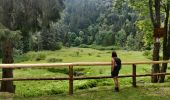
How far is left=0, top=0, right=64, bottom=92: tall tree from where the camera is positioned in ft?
68.8

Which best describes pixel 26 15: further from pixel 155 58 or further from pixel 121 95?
pixel 155 58

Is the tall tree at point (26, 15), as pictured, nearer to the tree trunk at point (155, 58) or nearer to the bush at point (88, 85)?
the bush at point (88, 85)

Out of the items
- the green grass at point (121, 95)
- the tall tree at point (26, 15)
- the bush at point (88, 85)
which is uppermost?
the tall tree at point (26, 15)

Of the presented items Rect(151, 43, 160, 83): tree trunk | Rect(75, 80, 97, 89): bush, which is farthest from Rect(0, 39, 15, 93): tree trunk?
Rect(151, 43, 160, 83): tree trunk

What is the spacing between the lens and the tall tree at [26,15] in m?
21.0

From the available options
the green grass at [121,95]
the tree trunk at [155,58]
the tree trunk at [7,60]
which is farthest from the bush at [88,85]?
the green grass at [121,95]

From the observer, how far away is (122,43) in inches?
6417

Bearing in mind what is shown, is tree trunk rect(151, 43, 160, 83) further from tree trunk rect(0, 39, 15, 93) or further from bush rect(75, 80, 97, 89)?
tree trunk rect(0, 39, 15, 93)

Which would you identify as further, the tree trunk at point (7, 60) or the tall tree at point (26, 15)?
the tree trunk at point (7, 60)

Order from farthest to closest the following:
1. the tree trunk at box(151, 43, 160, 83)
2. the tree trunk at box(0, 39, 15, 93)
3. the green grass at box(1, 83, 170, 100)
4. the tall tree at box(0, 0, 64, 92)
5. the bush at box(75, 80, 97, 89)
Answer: the bush at box(75, 80, 97, 89)
the tree trunk at box(151, 43, 160, 83)
the tree trunk at box(0, 39, 15, 93)
the tall tree at box(0, 0, 64, 92)
the green grass at box(1, 83, 170, 100)

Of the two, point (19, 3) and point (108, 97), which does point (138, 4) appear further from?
point (108, 97)

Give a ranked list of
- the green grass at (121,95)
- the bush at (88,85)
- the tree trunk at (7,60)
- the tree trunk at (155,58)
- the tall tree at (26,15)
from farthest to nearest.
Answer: the bush at (88,85), the tree trunk at (155,58), the tree trunk at (7,60), the tall tree at (26,15), the green grass at (121,95)

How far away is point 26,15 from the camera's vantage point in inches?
851

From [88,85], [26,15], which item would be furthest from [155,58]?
[26,15]
